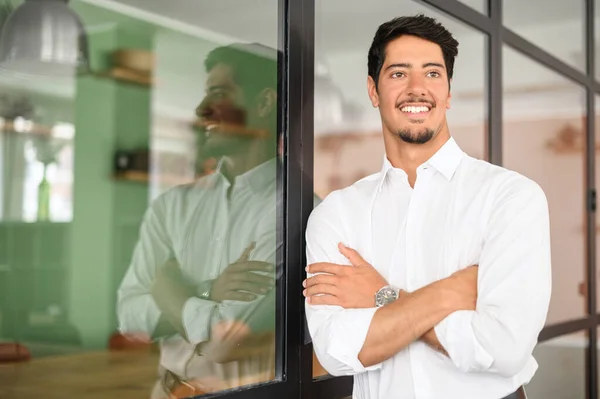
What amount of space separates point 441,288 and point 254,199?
0.52m

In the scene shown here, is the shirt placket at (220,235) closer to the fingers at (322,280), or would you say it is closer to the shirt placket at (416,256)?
the fingers at (322,280)

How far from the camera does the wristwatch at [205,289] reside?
1.73 meters

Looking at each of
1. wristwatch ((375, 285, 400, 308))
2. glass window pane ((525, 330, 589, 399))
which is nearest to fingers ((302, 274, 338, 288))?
wristwatch ((375, 285, 400, 308))

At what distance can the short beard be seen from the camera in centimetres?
178

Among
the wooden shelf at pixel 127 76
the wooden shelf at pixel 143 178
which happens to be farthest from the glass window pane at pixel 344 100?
A: the wooden shelf at pixel 127 76

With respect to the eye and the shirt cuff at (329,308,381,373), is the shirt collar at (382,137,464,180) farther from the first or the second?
the eye

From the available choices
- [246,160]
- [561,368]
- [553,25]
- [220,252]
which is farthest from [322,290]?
[553,25]

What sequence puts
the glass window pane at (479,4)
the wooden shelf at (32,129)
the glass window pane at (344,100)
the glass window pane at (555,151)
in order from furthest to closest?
the glass window pane at (555,151) → the glass window pane at (479,4) → the glass window pane at (344,100) → the wooden shelf at (32,129)

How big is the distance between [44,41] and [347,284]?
2.59ft

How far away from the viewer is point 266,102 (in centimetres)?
191

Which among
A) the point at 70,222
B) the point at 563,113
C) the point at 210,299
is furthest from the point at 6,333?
the point at 563,113

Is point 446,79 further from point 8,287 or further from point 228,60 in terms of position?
point 8,287

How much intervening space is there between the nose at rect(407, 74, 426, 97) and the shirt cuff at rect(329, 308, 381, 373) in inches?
19.4

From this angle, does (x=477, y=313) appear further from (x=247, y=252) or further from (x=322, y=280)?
(x=247, y=252)
